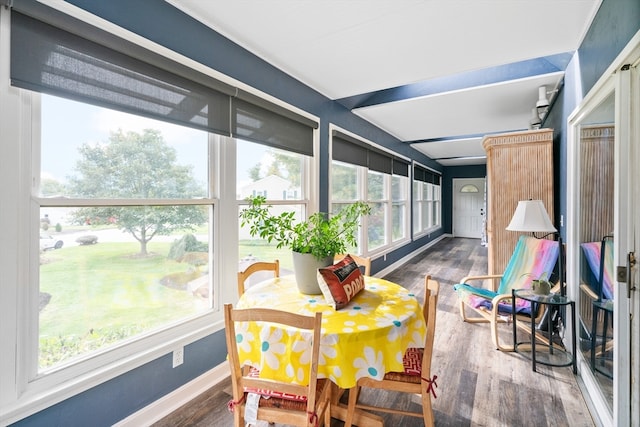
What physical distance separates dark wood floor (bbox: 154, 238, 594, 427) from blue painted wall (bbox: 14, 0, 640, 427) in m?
0.24

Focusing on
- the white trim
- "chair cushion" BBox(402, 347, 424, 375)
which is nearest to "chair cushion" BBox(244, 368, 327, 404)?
"chair cushion" BBox(402, 347, 424, 375)

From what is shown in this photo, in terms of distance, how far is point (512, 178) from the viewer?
354 cm

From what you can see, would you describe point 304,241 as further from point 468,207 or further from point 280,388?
point 468,207

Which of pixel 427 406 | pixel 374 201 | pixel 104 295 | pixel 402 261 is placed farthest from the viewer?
pixel 402 261

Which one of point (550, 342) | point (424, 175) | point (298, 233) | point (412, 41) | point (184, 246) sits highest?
point (412, 41)

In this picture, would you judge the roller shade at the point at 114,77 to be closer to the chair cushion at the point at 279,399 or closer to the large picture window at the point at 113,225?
the large picture window at the point at 113,225

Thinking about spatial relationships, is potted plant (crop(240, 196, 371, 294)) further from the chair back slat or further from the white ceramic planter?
the chair back slat

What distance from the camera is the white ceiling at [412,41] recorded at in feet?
6.48

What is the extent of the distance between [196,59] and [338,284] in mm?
1745

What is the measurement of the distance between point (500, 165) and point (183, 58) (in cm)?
345

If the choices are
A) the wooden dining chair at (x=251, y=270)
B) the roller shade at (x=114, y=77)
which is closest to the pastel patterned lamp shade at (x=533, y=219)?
the wooden dining chair at (x=251, y=270)

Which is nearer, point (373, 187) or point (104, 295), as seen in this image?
point (104, 295)

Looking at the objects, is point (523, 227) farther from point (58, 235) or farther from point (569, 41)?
point (58, 235)

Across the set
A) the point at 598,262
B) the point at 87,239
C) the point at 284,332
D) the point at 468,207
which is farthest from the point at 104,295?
the point at 468,207
